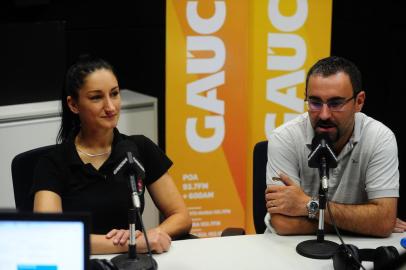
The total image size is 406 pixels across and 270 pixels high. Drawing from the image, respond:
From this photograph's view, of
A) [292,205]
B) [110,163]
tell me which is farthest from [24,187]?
[292,205]

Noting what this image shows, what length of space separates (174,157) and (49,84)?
89 cm

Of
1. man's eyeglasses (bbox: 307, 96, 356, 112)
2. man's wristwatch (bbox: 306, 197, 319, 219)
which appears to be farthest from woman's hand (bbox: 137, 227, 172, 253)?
man's eyeglasses (bbox: 307, 96, 356, 112)

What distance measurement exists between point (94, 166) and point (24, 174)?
277mm

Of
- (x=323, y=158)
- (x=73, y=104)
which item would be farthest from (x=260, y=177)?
(x=73, y=104)

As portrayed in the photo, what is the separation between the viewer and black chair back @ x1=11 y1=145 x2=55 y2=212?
7.95 feet

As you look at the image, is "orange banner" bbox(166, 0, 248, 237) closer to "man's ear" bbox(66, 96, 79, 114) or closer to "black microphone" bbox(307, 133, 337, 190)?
"man's ear" bbox(66, 96, 79, 114)

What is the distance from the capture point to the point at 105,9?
4.03m

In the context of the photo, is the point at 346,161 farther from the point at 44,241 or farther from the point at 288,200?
the point at 44,241

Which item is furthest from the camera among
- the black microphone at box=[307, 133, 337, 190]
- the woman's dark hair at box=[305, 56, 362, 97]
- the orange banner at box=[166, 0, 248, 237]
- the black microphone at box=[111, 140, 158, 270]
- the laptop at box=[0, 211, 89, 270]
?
the orange banner at box=[166, 0, 248, 237]

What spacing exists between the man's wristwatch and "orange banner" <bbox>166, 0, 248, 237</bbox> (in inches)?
59.8

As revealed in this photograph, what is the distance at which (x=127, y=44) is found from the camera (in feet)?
13.6

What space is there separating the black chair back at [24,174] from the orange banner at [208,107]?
1.36 meters

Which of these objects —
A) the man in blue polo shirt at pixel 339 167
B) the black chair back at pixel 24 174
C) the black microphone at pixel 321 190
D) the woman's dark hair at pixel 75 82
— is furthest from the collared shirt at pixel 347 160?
the black chair back at pixel 24 174

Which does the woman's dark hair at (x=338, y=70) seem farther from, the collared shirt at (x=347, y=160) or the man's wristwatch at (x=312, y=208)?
the man's wristwatch at (x=312, y=208)
